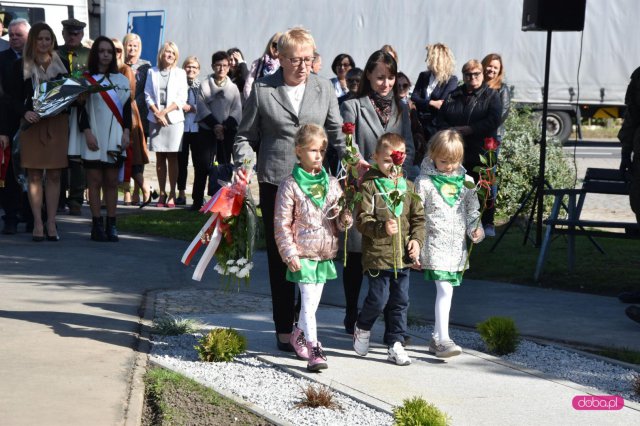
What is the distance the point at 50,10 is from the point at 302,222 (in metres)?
16.2

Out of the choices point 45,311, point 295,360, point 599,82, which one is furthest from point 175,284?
point 599,82

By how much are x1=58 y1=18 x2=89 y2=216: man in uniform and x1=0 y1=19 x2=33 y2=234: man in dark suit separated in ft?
1.96

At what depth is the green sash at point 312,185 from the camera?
6473 millimetres

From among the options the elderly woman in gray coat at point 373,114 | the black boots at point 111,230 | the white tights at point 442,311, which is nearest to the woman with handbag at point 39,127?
the black boots at point 111,230

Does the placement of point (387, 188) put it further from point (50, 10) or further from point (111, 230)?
point (50, 10)

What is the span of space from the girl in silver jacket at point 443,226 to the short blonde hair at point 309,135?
0.74 m

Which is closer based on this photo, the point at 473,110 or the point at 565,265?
the point at 565,265

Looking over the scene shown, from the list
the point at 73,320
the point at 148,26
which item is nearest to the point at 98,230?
the point at 73,320

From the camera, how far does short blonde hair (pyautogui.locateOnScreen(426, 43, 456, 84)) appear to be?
12156mm

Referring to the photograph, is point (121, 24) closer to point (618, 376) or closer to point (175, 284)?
point (175, 284)

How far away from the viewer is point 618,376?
6621mm

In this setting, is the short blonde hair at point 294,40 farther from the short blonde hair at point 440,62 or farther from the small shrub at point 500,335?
the short blonde hair at point 440,62

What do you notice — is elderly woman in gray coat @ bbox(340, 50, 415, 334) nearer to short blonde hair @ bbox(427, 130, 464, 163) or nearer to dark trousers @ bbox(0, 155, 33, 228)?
short blonde hair @ bbox(427, 130, 464, 163)

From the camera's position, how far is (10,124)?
1115 centimetres
